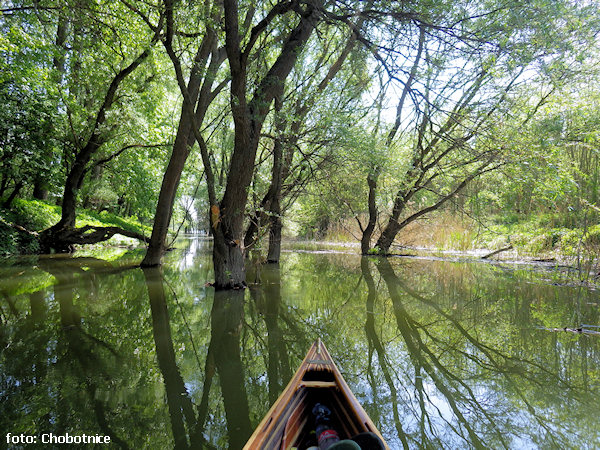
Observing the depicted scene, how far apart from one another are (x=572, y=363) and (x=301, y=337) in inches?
114

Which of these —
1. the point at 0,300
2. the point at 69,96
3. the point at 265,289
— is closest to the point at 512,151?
the point at 265,289

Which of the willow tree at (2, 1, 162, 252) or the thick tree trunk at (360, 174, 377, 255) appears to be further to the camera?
the thick tree trunk at (360, 174, 377, 255)

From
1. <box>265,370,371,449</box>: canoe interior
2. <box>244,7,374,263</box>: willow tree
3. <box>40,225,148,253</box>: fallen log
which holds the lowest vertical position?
<box>265,370,371,449</box>: canoe interior

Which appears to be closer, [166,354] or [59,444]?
[59,444]

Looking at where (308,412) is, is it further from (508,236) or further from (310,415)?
(508,236)

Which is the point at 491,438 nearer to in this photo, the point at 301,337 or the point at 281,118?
the point at 301,337

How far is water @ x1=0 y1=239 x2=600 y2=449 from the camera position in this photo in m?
2.35

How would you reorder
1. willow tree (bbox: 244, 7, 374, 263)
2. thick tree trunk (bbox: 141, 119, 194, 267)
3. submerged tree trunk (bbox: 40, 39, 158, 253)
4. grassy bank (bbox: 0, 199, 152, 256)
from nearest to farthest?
willow tree (bbox: 244, 7, 374, 263)
thick tree trunk (bbox: 141, 119, 194, 267)
submerged tree trunk (bbox: 40, 39, 158, 253)
grassy bank (bbox: 0, 199, 152, 256)

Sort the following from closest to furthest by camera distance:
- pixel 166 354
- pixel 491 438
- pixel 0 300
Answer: pixel 491 438
pixel 166 354
pixel 0 300

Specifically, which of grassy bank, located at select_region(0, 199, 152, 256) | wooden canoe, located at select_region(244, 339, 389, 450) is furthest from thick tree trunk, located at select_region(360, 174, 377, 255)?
wooden canoe, located at select_region(244, 339, 389, 450)

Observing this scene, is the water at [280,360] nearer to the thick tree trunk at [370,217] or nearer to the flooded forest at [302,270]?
the flooded forest at [302,270]

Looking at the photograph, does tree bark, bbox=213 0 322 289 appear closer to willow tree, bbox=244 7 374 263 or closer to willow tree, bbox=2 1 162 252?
willow tree, bbox=244 7 374 263

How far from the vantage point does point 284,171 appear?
10.1 m

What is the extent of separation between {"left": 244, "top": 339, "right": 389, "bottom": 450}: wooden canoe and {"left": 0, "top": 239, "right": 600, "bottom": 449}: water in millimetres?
381
